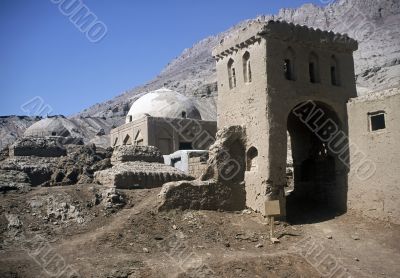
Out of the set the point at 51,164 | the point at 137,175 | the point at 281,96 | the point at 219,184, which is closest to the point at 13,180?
the point at 51,164

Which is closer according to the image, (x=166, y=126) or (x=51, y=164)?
(x=51, y=164)

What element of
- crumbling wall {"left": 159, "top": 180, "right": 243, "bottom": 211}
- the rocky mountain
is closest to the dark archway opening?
crumbling wall {"left": 159, "top": 180, "right": 243, "bottom": 211}

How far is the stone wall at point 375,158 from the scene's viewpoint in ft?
53.2

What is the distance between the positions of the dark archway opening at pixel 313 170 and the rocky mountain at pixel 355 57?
31.8 metres

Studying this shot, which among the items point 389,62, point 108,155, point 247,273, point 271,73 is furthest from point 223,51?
point 389,62

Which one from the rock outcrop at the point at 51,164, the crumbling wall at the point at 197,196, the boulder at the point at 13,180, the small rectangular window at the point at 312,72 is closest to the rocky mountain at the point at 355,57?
the small rectangular window at the point at 312,72

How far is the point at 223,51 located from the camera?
773 inches

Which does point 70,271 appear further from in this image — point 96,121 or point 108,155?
point 96,121

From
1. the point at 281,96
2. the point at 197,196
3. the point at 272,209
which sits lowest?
the point at 272,209

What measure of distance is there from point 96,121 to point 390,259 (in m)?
68.2

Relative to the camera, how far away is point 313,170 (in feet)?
69.4

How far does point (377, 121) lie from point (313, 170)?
15.3 feet

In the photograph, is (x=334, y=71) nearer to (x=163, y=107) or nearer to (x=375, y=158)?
→ (x=375, y=158)

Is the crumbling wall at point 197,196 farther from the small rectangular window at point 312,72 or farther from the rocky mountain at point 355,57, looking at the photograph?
the rocky mountain at point 355,57
